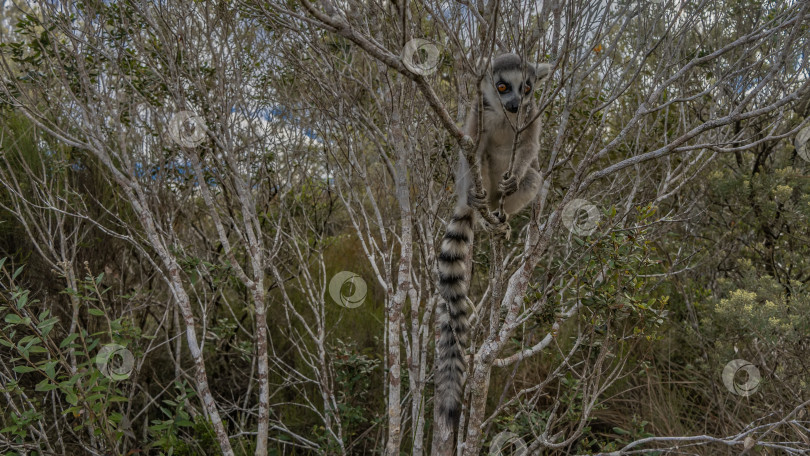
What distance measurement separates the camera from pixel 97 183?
568cm

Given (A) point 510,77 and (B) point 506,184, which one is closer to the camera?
(B) point 506,184

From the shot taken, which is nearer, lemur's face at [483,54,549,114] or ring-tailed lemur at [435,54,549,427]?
ring-tailed lemur at [435,54,549,427]

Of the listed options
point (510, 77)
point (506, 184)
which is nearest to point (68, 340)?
point (506, 184)

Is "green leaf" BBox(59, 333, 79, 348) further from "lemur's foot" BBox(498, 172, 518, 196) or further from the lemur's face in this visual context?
the lemur's face

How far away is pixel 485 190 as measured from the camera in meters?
4.01

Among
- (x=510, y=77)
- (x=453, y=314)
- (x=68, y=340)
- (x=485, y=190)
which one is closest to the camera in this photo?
(x=68, y=340)

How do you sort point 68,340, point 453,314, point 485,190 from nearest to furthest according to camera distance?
point 68,340 < point 453,314 < point 485,190

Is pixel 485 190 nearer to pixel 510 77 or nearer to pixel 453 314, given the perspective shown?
pixel 510 77

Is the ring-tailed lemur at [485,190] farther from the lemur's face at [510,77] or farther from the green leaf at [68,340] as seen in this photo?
the green leaf at [68,340]

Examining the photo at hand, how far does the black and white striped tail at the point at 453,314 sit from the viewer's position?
309cm

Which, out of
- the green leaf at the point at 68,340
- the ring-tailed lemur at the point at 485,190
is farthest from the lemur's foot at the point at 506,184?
the green leaf at the point at 68,340

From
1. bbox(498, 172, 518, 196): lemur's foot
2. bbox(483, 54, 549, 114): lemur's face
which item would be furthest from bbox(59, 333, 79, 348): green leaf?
bbox(483, 54, 549, 114): lemur's face

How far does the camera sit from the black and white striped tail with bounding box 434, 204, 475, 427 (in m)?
3.09

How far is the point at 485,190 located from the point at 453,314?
1.03 m
